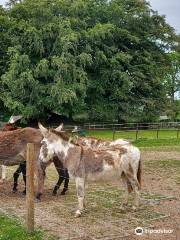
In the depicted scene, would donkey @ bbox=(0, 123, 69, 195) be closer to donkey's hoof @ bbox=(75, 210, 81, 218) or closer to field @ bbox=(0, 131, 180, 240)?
field @ bbox=(0, 131, 180, 240)

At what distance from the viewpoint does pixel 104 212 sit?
8.76 metres

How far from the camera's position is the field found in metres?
7.36

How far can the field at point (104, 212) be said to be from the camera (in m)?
7.36

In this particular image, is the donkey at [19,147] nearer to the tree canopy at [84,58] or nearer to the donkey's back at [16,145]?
the donkey's back at [16,145]

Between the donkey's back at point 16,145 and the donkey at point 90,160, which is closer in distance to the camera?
the donkey at point 90,160

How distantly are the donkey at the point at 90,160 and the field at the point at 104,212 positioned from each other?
0.38m

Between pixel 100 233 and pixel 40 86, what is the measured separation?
27633 mm

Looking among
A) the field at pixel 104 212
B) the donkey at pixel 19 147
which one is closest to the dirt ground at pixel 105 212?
the field at pixel 104 212

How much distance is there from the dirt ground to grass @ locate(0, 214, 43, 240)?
291 millimetres

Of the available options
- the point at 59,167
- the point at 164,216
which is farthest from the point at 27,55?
the point at 164,216

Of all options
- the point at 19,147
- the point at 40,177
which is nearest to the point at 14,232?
the point at 40,177

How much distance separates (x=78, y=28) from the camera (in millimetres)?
37656

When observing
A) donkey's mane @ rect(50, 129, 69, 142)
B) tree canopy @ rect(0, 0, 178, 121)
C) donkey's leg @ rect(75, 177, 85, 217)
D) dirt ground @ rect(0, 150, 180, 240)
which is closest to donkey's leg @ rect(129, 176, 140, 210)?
dirt ground @ rect(0, 150, 180, 240)

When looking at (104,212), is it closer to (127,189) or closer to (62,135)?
(127,189)
